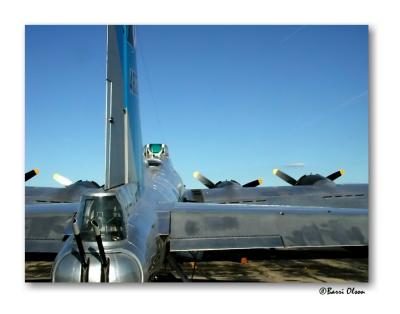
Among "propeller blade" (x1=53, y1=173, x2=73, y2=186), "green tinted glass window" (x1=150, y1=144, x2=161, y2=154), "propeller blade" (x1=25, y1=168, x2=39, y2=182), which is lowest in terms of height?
"propeller blade" (x1=53, y1=173, x2=73, y2=186)

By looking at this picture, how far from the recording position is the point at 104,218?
14.5 feet

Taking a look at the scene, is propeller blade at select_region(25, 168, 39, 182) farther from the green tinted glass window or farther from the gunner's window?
the green tinted glass window

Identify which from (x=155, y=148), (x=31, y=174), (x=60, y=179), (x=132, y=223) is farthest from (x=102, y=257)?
(x=155, y=148)

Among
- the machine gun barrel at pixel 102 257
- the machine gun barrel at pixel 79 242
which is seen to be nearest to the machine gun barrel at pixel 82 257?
the machine gun barrel at pixel 79 242

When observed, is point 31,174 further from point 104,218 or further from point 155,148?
point 155,148

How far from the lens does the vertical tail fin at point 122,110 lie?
5.04 metres

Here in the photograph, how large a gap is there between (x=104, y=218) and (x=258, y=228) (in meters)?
2.43

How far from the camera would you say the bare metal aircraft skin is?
14.3 ft

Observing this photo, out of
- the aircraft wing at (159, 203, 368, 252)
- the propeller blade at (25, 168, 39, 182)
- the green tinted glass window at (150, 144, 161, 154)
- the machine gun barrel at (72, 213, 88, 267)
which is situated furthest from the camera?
the green tinted glass window at (150, 144, 161, 154)

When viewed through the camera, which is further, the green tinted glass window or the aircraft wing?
the green tinted glass window

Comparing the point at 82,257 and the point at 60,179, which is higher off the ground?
the point at 60,179

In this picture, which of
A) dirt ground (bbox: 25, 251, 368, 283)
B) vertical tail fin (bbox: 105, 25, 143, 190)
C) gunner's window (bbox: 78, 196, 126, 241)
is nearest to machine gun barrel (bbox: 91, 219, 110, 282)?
gunner's window (bbox: 78, 196, 126, 241)

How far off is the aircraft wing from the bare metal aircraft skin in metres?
0.01
